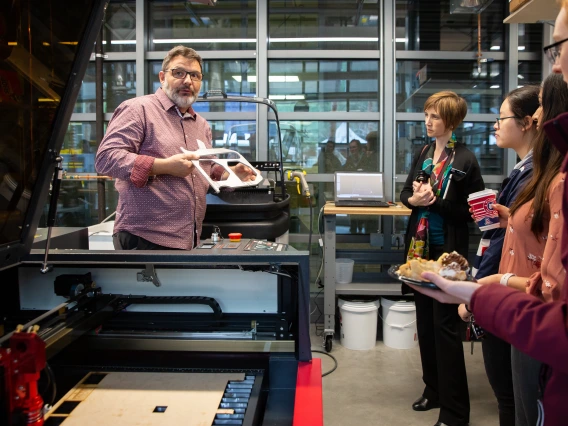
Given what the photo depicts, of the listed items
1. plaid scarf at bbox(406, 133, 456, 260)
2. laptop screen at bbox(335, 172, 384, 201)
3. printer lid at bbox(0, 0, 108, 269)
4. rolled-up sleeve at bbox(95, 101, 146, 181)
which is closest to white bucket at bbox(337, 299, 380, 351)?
laptop screen at bbox(335, 172, 384, 201)

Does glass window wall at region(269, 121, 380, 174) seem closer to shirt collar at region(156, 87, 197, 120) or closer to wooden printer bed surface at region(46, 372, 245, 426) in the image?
shirt collar at region(156, 87, 197, 120)

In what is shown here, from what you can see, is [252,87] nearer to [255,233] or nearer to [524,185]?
[255,233]

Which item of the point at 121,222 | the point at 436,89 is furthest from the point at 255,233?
the point at 436,89

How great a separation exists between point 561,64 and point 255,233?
2050 millimetres

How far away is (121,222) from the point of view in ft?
6.07

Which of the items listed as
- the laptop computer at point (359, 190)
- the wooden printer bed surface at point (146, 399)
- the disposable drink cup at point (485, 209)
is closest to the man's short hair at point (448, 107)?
the disposable drink cup at point (485, 209)

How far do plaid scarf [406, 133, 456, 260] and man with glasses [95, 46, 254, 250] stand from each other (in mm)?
921

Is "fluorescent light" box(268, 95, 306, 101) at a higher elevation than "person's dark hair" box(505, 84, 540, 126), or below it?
higher

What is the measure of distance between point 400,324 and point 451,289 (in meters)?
2.67

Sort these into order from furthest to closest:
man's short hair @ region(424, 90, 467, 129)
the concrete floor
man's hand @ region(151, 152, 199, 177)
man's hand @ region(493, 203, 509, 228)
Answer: the concrete floor < man's short hair @ region(424, 90, 467, 129) < man's hand @ region(493, 203, 509, 228) < man's hand @ region(151, 152, 199, 177)

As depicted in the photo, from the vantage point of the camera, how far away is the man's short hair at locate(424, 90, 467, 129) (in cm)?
235

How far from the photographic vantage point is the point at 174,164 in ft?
5.27

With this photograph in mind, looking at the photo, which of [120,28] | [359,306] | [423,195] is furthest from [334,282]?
[120,28]

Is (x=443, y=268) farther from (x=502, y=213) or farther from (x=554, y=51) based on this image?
(x=502, y=213)
